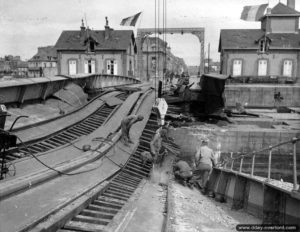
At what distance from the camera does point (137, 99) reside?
21.1 metres

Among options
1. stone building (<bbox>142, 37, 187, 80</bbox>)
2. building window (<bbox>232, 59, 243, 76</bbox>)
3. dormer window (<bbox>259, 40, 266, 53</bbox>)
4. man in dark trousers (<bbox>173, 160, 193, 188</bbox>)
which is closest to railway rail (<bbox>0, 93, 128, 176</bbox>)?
man in dark trousers (<bbox>173, 160, 193, 188</bbox>)

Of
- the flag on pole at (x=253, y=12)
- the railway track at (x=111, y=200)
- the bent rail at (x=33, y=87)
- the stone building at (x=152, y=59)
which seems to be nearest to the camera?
the railway track at (x=111, y=200)

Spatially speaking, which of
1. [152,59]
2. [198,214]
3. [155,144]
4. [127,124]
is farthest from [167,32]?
[198,214]

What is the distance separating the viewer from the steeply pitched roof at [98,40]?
53.9 metres

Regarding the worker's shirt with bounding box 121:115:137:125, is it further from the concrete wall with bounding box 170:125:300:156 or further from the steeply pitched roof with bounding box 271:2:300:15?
the steeply pitched roof with bounding box 271:2:300:15

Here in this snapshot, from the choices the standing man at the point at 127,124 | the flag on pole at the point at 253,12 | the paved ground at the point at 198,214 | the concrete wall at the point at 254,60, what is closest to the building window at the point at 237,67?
the concrete wall at the point at 254,60

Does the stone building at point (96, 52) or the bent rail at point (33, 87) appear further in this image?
the stone building at point (96, 52)

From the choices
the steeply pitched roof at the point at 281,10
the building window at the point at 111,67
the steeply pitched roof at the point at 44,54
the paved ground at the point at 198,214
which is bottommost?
the paved ground at the point at 198,214

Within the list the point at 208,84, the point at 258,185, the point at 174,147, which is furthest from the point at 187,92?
the point at 258,185

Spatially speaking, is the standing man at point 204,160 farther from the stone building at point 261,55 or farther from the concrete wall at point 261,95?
the stone building at point 261,55

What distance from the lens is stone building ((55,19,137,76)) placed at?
5375cm

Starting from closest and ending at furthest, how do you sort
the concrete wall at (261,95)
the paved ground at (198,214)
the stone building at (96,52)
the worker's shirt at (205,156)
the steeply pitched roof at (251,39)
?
the paved ground at (198,214)
the worker's shirt at (205,156)
the concrete wall at (261,95)
the steeply pitched roof at (251,39)
the stone building at (96,52)

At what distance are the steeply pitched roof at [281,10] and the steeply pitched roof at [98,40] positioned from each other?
21387 millimetres

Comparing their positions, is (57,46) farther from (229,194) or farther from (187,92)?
(229,194)
